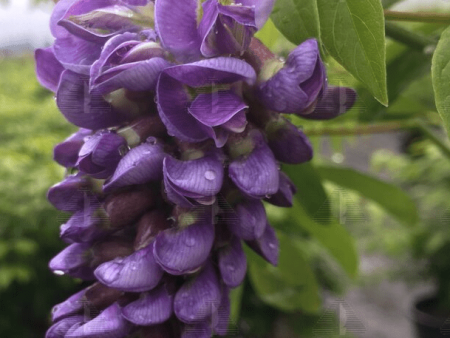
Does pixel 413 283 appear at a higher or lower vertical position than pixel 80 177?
lower

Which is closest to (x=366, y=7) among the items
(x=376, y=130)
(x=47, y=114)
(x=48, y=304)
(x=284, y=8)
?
(x=284, y=8)

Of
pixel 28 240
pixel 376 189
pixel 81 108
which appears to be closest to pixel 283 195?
pixel 81 108

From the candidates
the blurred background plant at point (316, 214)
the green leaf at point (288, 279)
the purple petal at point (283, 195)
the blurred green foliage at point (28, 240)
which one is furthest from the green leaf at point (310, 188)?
the blurred green foliage at point (28, 240)

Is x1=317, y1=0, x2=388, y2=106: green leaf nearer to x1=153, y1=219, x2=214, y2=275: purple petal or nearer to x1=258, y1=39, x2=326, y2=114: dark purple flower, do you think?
x1=258, y1=39, x2=326, y2=114: dark purple flower

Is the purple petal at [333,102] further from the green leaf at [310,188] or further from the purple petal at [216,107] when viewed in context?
the green leaf at [310,188]

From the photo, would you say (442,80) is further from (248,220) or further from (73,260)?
(73,260)

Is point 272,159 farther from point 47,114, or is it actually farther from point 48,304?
point 47,114
